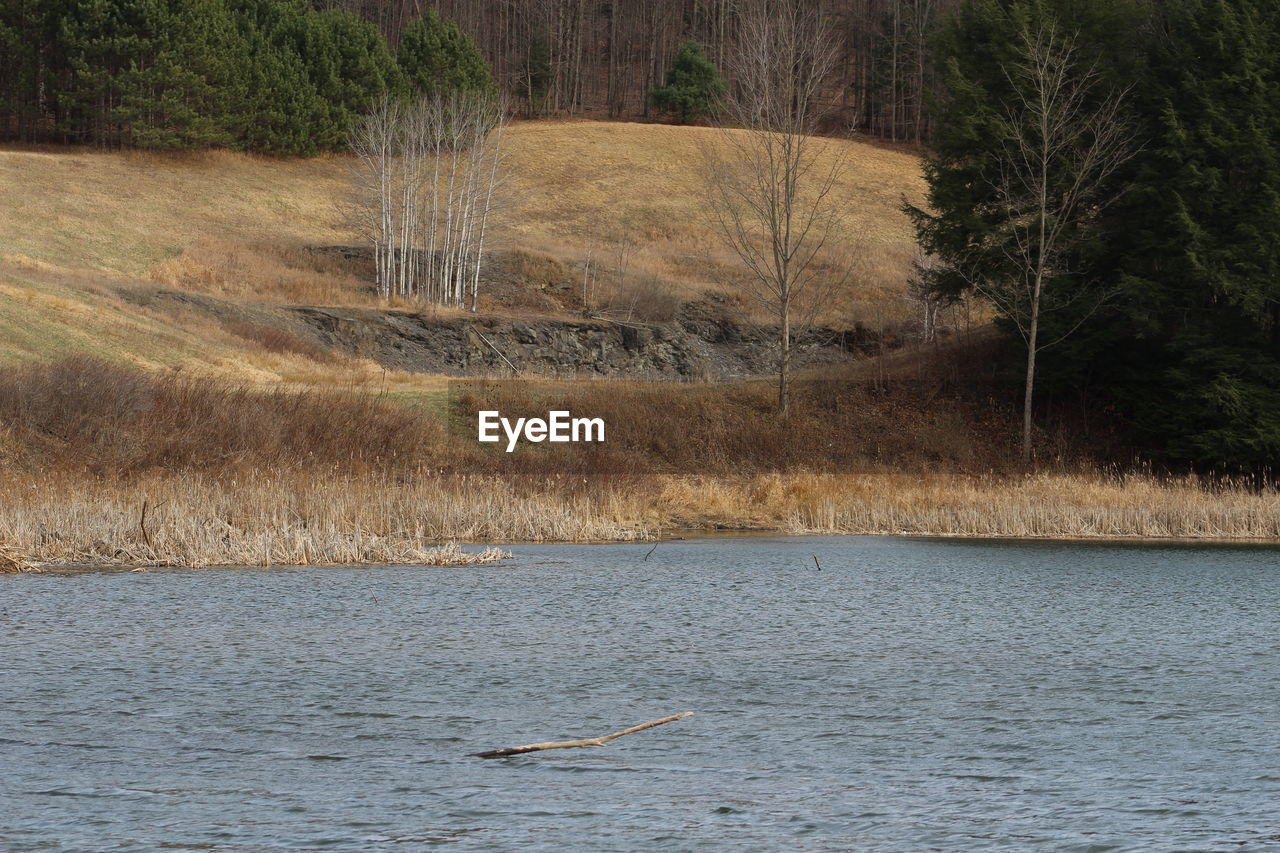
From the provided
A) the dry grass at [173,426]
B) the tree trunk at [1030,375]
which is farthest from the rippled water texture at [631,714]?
the tree trunk at [1030,375]

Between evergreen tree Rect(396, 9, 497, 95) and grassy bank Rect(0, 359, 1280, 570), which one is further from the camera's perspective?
evergreen tree Rect(396, 9, 497, 95)

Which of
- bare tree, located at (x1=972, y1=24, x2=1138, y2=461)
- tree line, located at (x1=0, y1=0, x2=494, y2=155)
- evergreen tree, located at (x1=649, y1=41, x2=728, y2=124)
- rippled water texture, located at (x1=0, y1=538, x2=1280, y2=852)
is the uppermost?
evergreen tree, located at (x1=649, y1=41, x2=728, y2=124)

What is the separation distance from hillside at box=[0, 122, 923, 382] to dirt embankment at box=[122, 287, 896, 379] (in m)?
1.76

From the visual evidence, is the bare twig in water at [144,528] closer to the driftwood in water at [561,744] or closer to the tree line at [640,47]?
the driftwood in water at [561,744]

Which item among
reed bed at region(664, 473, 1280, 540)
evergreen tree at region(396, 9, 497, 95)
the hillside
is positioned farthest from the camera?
evergreen tree at region(396, 9, 497, 95)

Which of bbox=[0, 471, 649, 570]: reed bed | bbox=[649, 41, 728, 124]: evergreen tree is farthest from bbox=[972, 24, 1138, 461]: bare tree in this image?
bbox=[649, 41, 728, 124]: evergreen tree

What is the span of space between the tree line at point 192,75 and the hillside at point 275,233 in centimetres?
213

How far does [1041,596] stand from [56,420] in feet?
62.5

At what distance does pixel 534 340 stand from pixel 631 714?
147ft

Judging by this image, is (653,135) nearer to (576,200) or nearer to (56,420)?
(576,200)

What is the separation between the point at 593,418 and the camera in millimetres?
35031

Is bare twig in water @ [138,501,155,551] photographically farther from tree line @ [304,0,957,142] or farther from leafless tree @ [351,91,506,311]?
tree line @ [304,0,957,142]

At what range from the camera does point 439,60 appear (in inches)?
3398

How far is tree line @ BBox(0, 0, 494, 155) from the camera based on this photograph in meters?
72.8
